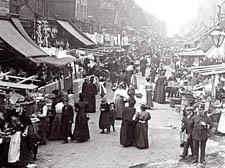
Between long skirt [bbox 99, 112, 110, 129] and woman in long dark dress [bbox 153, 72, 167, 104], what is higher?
woman in long dark dress [bbox 153, 72, 167, 104]

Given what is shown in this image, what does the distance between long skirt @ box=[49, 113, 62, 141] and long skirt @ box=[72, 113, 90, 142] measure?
484mm

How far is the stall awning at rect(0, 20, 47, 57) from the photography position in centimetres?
1546

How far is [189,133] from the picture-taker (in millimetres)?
11656

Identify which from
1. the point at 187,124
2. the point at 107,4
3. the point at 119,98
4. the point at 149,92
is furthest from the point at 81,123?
the point at 107,4

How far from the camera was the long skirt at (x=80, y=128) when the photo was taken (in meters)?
13.5

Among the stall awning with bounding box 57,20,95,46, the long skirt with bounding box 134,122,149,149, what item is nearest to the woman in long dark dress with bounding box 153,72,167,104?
the stall awning with bounding box 57,20,95,46

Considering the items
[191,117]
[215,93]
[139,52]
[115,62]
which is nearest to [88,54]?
[115,62]

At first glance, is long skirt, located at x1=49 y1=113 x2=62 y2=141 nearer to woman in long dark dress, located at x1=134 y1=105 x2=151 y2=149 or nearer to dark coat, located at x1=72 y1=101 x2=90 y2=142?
dark coat, located at x1=72 y1=101 x2=90 y2=142

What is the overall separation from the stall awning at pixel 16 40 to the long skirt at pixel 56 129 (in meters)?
3.04

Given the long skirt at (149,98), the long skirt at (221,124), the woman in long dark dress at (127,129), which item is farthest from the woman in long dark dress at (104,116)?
the long skirt at (149,98)

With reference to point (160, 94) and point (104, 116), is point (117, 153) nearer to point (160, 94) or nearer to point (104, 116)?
point (104, 116)

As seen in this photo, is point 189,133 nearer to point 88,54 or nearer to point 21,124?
point 21,124

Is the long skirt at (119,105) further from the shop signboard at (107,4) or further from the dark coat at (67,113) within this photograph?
the shop signboard at (107,4)

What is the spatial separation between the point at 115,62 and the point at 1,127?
17.8 metres
